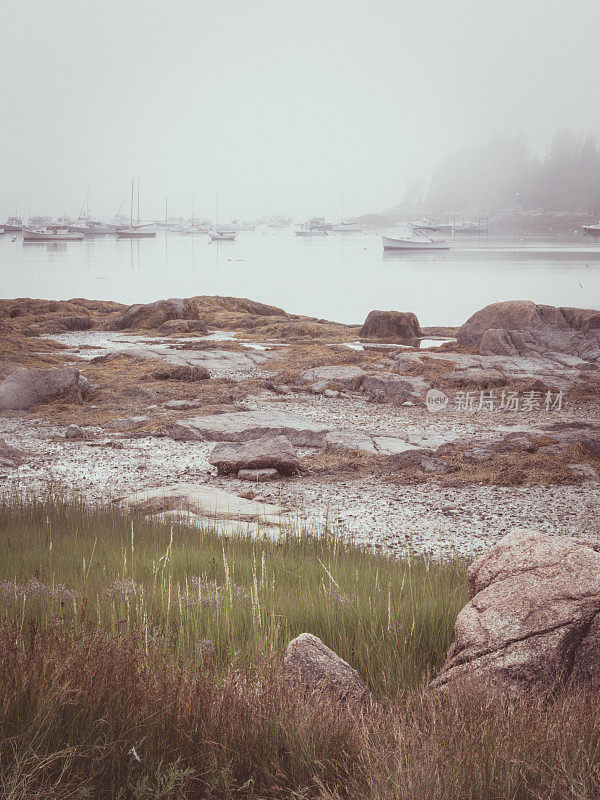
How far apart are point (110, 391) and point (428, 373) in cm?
598

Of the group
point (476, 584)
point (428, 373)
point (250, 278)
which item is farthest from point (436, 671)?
point (250, 278)

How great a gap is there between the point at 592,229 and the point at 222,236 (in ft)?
146

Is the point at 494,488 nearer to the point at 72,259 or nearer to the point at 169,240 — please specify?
the point at 72,259

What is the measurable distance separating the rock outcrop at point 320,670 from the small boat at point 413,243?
7650 cm

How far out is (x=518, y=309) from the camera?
20.4 m

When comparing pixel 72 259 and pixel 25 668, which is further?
pixel 72 259

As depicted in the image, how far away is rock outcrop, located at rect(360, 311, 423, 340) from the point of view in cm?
2345

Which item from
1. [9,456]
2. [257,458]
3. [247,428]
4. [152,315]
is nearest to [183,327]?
[152,315]

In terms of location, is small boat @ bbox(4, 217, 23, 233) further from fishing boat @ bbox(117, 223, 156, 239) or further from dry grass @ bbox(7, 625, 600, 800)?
dry grass @ bbox(7, 625, 600, 800)

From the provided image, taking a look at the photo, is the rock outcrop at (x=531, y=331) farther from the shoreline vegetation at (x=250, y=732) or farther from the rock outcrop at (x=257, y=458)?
the shoreline vegetation at (x=250, y=732)

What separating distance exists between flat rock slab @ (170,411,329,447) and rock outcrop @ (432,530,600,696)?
276 inches

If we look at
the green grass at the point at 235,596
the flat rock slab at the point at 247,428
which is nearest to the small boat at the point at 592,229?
the flat rock slab at the point at 247,428

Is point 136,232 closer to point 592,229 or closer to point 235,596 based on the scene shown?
point 592,229

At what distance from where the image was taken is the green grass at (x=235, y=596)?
126 inches
